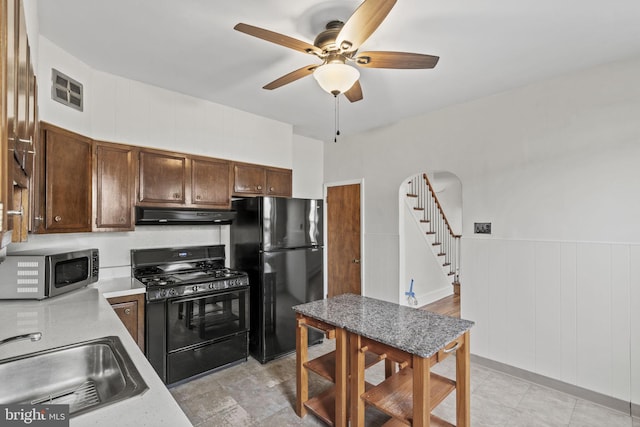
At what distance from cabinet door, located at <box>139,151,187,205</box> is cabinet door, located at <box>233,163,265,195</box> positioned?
0.54 meters

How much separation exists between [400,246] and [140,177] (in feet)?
9.35

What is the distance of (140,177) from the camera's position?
2791mm

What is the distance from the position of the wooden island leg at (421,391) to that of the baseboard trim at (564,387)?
1.83 m

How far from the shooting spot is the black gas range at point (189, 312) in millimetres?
2582

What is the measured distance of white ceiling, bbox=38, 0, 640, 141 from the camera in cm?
180

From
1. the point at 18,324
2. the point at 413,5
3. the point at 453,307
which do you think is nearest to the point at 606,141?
the point at 413,5

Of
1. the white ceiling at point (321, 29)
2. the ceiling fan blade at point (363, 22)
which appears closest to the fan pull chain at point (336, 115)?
the white ceiling at point (321, 29)

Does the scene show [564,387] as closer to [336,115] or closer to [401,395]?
[401,395]

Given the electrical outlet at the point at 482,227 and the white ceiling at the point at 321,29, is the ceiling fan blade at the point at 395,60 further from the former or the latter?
the electrical outlet at the point at 482,227

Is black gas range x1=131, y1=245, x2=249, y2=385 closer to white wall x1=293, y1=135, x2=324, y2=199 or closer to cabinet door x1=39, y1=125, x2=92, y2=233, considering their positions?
cabinet door x1=39, y1=125, x2=92, y2=233

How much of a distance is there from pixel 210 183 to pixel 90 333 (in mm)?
1895

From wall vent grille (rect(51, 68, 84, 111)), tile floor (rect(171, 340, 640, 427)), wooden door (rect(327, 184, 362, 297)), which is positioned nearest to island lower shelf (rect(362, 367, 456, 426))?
tile floor (rect(171, 340, 640, 427))

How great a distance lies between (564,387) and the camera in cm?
262

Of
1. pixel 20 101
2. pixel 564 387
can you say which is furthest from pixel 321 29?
pixel 564 387
